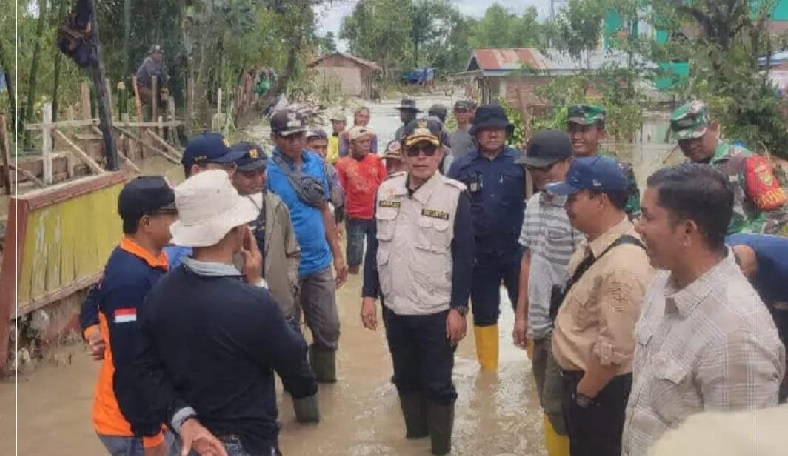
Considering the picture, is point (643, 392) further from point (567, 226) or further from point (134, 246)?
point (567, 226)

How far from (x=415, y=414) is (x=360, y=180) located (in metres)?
4.08

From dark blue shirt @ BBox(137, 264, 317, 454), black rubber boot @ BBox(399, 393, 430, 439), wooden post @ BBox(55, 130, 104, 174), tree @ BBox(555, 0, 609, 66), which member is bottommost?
black rubber boot @ BBox(399, 393, 430, 439)

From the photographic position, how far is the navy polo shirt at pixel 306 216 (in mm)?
5633

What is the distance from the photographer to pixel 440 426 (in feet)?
16.6

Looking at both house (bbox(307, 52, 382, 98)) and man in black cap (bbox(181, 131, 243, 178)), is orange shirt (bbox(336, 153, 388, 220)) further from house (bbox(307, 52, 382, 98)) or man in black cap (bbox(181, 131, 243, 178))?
house (bbox(307, 52, 382, 98))

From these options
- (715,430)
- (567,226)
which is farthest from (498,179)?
(715,430)

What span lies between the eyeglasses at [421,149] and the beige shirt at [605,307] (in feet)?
4.43

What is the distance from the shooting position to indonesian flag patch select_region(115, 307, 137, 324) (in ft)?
10.2

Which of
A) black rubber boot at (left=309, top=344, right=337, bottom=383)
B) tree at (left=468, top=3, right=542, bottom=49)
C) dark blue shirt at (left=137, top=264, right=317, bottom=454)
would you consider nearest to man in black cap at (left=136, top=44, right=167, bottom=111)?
black rubber boot at (left=309, top=344, right=337, bottom=383)

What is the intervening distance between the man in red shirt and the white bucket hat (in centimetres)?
603

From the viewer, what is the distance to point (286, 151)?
5.69m

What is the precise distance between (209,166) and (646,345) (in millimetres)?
2653

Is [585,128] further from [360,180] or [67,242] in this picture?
[360,180]

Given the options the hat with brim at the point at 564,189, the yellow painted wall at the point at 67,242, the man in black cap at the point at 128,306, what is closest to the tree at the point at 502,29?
the yellow painted wall at the point at 67,242
